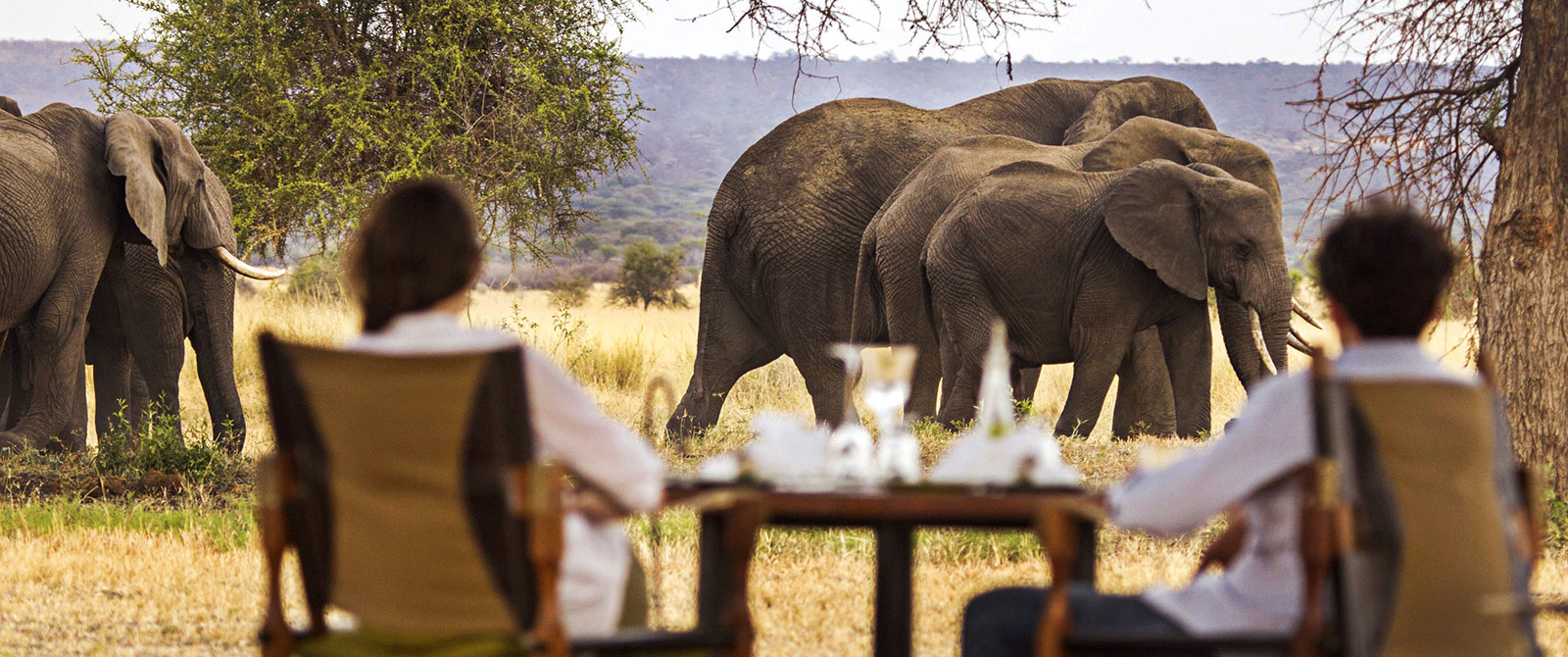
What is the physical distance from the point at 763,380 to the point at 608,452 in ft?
48.4

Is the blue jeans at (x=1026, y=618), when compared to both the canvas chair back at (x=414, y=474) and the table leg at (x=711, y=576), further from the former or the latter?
the canvas chair back at (x=414, y=474)

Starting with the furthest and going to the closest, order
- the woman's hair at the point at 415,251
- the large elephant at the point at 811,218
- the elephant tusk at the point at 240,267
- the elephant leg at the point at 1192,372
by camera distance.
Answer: the large elephant at the point at 811,218, the elephant leg at the point at 1192,372, the elephant tusk at the point at 240,267, the woman's hair at the point at 415,251

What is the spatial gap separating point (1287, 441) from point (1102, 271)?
8115 mm

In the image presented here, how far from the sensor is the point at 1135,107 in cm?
1380

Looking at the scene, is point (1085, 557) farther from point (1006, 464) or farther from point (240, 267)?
point (240, 267)

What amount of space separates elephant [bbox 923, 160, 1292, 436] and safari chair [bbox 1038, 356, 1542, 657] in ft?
24.9

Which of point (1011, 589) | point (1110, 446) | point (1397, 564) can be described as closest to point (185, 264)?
point (1110, 446)

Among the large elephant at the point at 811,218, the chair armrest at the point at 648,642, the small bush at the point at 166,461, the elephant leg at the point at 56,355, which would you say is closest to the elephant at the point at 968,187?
the large elephant at the point at 811,218

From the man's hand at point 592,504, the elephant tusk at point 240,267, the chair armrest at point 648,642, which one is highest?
the elephant tusk at point 240,267

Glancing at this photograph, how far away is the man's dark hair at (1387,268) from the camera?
8.78 feet

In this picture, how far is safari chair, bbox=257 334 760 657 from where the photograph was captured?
2709 millimetres

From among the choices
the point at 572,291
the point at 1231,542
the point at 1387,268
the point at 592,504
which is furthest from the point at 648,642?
the point at 572,291

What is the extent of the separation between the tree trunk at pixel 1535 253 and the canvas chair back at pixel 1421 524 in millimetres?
4735

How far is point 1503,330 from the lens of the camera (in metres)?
7.09
